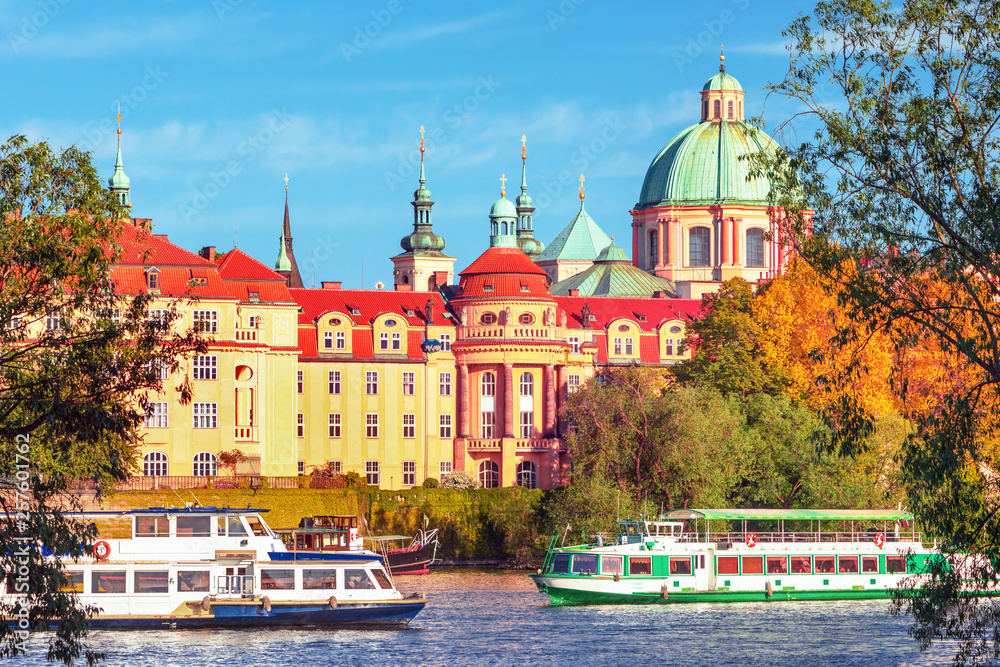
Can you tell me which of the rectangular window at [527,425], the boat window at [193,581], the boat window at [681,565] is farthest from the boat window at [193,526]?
the rectangular window at [527,425]

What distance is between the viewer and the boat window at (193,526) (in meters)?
69.4

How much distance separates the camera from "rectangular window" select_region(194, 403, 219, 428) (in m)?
110

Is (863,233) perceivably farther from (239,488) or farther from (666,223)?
(666,223)

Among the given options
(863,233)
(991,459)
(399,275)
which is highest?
(399,275)

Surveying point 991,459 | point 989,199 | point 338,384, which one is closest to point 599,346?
point 338,384

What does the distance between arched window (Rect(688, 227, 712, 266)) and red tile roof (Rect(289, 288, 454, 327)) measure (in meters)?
37.6

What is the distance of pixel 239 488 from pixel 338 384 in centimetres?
2123

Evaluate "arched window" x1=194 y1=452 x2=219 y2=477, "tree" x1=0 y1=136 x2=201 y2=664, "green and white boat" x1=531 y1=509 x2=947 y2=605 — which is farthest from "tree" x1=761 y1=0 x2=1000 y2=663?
"arched window" x1=194 y1=452 x2=219 y2=477

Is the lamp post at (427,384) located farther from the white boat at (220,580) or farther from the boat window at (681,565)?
the white boat at (220,580)

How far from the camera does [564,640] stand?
64.4m

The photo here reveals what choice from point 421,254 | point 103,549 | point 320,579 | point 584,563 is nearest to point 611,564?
point 584,563

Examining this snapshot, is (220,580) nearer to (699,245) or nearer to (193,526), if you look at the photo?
(193,526)

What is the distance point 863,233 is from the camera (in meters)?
39.8

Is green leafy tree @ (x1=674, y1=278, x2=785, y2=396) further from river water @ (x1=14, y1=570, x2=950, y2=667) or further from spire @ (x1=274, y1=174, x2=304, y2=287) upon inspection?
spire @ (x1=274, y1=174, x2=304, y2=287)
